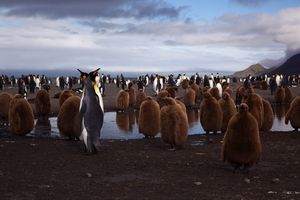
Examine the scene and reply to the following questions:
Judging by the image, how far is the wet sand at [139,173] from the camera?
632 centimetres

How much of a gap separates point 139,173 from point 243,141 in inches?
71.0

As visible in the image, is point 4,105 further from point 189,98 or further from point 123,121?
point 189,98

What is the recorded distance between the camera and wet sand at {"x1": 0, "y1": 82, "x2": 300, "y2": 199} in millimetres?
6324

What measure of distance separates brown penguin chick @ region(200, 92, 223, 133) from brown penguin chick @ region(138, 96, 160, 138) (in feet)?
4.72

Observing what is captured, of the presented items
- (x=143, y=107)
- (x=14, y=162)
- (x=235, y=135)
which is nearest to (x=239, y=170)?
(x=235, y=135)

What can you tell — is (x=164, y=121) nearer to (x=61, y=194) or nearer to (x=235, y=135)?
(x=235, y=135)

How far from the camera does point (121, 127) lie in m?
16.3

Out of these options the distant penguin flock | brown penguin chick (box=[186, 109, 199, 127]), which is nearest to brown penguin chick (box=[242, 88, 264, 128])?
the distant penguin flock

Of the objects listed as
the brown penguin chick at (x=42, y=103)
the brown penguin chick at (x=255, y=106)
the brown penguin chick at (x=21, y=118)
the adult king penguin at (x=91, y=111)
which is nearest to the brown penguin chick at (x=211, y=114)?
the brown penguin chick at (x=255, y=106)

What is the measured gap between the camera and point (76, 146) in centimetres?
1071

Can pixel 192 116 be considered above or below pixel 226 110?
below

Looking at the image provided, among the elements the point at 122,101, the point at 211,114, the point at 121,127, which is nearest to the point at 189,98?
the point at 122,101

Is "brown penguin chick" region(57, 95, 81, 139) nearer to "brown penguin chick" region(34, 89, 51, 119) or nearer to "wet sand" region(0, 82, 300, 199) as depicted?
"wet sand" region(0, 82, 300, 199)

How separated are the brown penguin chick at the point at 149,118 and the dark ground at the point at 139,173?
1270mm
